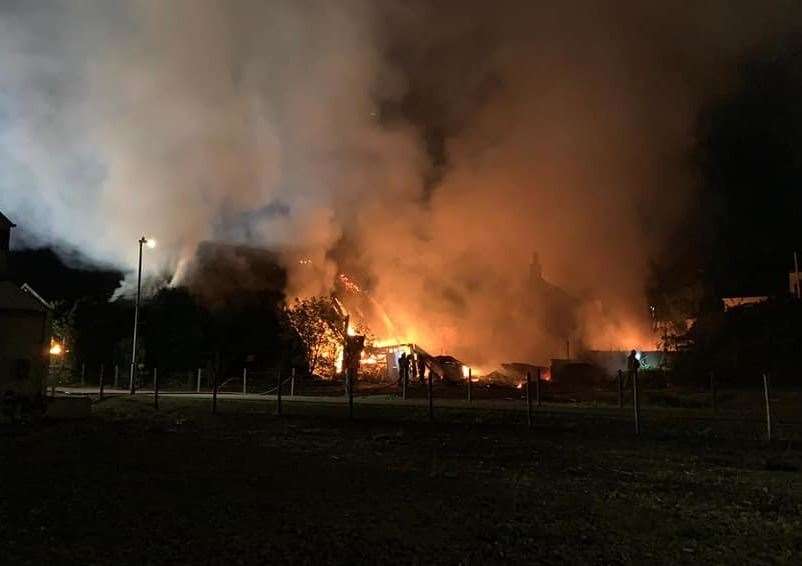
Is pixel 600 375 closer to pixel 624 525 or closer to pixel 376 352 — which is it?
pixel 376 352

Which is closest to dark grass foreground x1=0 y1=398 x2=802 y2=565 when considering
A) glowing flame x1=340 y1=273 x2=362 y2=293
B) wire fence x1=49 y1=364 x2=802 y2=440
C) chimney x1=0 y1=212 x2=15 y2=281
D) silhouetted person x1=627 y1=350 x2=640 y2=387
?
silhouetted person x1=627 y1=350 x2=640 y2=387

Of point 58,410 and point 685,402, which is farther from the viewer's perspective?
point 685,402

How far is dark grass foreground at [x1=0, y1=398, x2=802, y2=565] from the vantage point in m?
6.30

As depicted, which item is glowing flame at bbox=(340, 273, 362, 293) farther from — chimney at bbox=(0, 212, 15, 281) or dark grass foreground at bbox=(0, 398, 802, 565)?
dark grass foreground at bbox=(0, 398, 802, 565)

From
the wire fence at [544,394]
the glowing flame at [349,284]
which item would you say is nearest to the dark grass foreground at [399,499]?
the wire fence at [544,394]

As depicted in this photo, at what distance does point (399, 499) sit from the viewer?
8.56 m

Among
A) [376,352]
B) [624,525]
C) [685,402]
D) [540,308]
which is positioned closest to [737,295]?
[540,308]

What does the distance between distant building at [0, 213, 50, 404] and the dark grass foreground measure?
696 centimetres

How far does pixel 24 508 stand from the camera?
26.1 ft

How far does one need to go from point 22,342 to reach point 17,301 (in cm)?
138

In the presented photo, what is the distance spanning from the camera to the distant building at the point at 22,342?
21.8m

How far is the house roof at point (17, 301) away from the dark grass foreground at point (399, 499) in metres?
7.82

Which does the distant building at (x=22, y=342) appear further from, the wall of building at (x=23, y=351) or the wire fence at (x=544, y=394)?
the wire fence at (x=544, y=394)

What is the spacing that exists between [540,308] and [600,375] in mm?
18665
